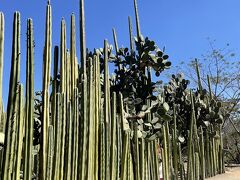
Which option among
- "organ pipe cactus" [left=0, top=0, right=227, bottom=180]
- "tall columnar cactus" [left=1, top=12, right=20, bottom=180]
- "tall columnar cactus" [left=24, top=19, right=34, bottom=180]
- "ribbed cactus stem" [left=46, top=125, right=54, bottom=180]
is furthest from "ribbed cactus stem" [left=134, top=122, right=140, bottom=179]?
"tall columnar cactus" [left=1, top=12, right=20, bottom=180]

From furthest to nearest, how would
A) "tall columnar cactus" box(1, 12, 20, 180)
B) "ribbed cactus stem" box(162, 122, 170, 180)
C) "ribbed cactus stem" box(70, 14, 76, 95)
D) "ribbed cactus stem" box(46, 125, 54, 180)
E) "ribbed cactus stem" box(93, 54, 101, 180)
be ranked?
1. "ribbed cactus stem" box(162, 122, 170, 180)
2. "ribbed cactus stem" box(70, 14, 76, 95)
3. "ribbed cactus stem" box(93, 54, 101, 180)
4. "ribbed cactus stem" box(46, 125, 54, 180)
5. "tall columnar cactus" box(1, 12, 20, 180)

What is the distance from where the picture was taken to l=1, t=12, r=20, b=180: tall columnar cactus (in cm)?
270

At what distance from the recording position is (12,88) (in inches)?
112

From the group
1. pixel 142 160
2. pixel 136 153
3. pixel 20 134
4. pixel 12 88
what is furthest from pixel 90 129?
pixel 142 160

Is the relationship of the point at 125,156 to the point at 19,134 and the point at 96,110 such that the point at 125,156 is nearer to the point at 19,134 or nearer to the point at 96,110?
the point at 96,110

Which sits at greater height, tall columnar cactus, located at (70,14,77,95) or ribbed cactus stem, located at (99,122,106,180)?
tall columnar cactus, located at (70,14,77,95)

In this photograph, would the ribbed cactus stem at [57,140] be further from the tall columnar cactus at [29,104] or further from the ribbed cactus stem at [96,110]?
the ribbed cactus stem at [96,110]

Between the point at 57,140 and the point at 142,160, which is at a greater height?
the point at 57,140

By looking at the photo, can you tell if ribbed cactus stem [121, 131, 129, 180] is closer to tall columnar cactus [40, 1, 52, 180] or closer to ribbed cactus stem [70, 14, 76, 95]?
ribbed cactus stem [70, 14, 76, 95]

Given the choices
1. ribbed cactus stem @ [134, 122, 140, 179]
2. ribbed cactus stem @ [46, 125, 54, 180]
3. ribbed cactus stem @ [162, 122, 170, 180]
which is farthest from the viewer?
ribbed cactus stem @ [162, 122, 170, 180]

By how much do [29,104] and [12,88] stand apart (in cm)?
21

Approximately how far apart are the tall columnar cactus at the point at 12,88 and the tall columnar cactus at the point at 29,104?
0.42 feet

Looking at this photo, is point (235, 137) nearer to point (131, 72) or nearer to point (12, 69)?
point (131, 72)

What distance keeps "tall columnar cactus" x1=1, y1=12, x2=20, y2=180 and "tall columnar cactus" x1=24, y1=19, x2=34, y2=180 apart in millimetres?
128
